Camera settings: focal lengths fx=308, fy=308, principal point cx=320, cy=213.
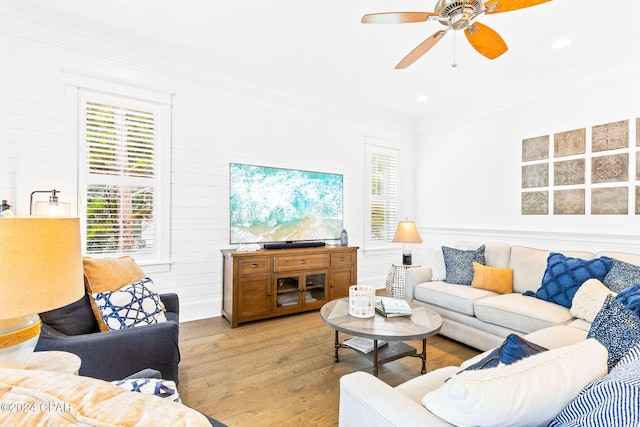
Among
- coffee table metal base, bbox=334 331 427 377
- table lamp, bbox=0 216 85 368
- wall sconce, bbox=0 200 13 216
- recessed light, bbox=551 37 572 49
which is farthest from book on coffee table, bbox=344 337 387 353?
recessed light, bbox=551 37 572 49

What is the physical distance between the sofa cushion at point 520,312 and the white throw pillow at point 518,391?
5.42 ft

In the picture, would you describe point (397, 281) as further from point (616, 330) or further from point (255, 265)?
point (616, 330)

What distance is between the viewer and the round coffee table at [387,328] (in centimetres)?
201

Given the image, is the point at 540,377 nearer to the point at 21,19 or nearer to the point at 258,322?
the point at 258,322

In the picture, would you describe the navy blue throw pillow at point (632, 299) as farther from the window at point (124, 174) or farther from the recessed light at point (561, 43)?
the window at point (124, 174)

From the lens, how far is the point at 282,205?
4.02 metres

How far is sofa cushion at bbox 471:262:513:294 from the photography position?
304cm

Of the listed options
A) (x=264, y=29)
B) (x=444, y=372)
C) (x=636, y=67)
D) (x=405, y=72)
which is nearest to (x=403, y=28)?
(x=405, y=72)

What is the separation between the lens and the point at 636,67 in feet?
10.5

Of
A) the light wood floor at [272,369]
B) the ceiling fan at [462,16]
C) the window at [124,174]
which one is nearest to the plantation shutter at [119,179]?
the window at [124,174]

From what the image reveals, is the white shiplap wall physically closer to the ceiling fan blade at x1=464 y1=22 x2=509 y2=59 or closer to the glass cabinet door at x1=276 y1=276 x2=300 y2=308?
the glass cabinet door at x1=276 y1=276 x2=300 y2=308

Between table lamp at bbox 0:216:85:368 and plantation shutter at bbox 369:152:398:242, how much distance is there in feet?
14.2

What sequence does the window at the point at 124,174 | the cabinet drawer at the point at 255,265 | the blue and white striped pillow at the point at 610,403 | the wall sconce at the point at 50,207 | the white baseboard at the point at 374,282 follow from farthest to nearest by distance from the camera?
the white baseboard at the point at 374,282 < the cabinet drawer at the point at 255,265 < the window at the point at 124,174 < the wall sconce at the point at 50,207 < the blue and white striped pillow at the point at 610,403

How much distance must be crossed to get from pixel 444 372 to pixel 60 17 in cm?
412
